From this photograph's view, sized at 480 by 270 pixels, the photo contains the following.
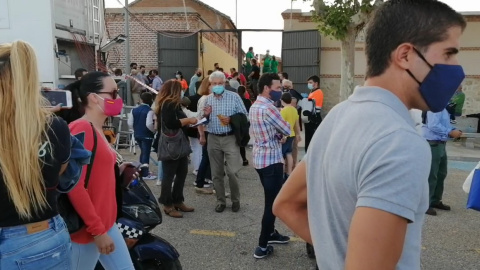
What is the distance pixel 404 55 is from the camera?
1.15 meters

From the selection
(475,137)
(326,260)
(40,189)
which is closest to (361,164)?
(326,260)

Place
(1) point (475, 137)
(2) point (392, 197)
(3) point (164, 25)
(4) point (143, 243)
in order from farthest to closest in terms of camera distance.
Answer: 1. (3) point (164, 25)
2. (1) point (475, 137)
3. (4) point (143, 243)
4. (2) point (392, 197)

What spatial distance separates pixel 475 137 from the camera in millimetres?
11867

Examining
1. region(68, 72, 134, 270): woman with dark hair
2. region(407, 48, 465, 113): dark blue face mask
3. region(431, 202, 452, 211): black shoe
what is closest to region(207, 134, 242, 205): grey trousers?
region(431, 202, 452, 211): black shoe

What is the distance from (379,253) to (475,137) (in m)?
12.7

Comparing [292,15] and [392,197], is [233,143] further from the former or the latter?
[292,15]

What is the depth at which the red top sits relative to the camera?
7.53 feet

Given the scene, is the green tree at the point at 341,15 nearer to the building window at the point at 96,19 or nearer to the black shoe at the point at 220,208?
the building window at the point at 96,19

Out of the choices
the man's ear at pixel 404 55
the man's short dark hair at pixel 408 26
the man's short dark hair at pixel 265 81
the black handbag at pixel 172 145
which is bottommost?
the black handbag at pixel 172 145

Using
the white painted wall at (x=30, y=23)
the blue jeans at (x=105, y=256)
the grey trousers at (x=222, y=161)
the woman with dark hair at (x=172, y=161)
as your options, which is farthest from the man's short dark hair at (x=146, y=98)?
the blue jeans at (x=105, y=256)

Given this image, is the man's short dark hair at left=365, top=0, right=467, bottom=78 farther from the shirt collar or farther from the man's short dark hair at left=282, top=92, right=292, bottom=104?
the man's short dark hair at left=282, top=92, right=292, bottom=104

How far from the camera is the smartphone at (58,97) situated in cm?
265

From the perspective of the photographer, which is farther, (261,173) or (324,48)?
(324,48)

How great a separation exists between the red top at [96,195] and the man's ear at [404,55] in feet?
5.89
